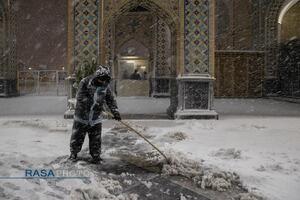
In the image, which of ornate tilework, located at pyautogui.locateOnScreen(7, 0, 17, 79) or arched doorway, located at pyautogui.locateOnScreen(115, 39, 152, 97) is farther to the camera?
arched doorway, located at pyautogui.locateOnScreen(115, 39, 152, 97)

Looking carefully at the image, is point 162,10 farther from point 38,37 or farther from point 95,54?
point 38,37

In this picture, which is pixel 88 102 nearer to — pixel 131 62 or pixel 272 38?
pixel 272 38

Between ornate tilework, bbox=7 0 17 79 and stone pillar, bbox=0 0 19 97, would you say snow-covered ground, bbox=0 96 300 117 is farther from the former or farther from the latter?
ornate tilework, bbox=7 0 17 79

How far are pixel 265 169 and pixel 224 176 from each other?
0.62 m

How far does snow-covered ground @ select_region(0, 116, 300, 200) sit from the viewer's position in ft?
9.04

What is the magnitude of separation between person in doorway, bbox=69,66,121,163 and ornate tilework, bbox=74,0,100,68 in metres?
3.79

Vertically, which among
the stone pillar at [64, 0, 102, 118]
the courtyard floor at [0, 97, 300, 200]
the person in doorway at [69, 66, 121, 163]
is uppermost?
the stone pillar at [64, 0, 102, 118]

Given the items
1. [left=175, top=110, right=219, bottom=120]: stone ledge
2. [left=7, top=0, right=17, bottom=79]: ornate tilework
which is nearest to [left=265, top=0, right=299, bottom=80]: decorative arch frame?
[left=175, top=110, right=219, bottom=120]: stone ledge

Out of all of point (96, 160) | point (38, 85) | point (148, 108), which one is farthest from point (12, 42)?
point (96, 160)

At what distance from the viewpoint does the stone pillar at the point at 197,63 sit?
7.27 meters

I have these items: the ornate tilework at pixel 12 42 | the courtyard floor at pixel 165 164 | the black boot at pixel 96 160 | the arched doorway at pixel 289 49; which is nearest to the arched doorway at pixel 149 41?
the ornate tilework at pixel 12 42

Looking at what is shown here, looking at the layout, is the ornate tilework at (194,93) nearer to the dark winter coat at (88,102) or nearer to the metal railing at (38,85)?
the dark winter coat at (88,102)

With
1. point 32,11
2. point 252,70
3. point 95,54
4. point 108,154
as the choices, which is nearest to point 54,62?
point 32,11

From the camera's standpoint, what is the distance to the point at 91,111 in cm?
363
